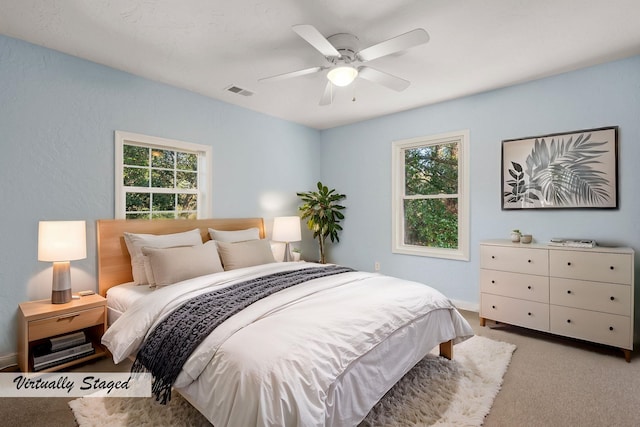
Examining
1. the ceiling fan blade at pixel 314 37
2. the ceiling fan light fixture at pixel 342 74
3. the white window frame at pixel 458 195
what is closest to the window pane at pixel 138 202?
the ceiling fan light fixture at pixel 342 74

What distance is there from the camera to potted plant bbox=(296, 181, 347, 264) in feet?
15.4

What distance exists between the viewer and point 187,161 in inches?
144

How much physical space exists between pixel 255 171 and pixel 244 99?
0.94 meters

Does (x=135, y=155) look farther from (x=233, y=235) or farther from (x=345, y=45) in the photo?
(x=345, y=45)

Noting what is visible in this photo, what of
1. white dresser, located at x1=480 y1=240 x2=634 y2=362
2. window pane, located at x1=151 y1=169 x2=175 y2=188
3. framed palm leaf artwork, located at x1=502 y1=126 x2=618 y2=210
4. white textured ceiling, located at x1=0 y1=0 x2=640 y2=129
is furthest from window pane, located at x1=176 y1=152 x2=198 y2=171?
framed palm leaf artwork, located at x1=502 y1=126 x2=618 y2=210

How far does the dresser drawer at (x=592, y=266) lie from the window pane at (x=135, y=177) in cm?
406

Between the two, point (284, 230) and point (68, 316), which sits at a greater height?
point (284, 230)

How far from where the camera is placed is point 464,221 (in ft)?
12.5

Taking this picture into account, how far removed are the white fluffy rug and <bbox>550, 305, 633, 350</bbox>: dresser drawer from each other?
88 cm

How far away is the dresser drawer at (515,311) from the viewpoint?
9.62ft

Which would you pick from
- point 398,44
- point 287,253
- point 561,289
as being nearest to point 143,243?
point 287,253

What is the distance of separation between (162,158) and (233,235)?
3.76ft

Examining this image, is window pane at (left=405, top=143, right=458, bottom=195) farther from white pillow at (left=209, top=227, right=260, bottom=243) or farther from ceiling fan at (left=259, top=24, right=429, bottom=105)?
white pillow at (left=209, top=227, right=260, bottom=243)

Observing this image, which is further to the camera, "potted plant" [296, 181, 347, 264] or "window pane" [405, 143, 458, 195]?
"potted plant" [296, 181, 347, 264]
